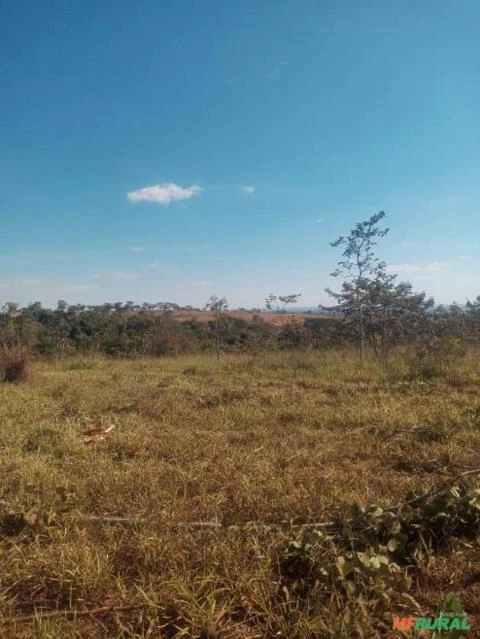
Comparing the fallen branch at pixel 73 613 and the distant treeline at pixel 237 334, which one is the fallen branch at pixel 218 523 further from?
the distant treeline at pixel 237 334

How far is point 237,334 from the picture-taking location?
14.0m

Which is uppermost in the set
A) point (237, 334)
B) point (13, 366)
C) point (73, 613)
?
point (237, 334)

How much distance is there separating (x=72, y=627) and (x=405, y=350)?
28.5 feet

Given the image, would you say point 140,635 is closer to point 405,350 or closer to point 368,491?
point 368,491

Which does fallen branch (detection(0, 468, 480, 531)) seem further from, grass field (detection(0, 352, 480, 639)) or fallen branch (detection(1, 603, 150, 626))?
fallen branch (detection(1, 603, 150, 626))

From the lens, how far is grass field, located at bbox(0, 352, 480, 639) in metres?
1.56

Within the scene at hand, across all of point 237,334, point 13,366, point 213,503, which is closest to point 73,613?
point 213,503

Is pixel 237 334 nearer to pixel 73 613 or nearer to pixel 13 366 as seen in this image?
pixel 13 366

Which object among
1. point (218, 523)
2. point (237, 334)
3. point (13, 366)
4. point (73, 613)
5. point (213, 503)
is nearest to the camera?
point (73, 613)

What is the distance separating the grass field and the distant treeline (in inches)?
185

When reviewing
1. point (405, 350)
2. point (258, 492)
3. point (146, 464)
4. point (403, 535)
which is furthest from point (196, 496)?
point (405, 350)

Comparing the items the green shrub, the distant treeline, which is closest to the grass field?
the green shrub

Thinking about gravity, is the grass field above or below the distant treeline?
below

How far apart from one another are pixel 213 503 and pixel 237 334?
11.6m
